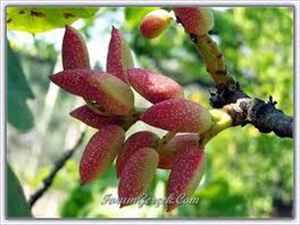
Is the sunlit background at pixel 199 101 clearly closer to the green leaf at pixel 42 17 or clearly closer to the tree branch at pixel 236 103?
the green leaf at pixel 42 17

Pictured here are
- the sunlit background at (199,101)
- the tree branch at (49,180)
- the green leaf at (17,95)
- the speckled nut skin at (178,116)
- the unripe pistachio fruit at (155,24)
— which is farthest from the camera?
the sunlit background at (199,101)

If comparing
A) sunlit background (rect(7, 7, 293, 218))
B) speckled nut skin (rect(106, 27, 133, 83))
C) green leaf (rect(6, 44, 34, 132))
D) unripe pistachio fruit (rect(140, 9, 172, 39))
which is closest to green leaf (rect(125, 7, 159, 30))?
sunlit background (rect(7, 7, 293, 218))

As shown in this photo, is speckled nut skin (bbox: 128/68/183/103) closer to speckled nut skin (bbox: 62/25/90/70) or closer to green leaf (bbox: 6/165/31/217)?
speckled nut skin (bbox: 62/25/90/70)

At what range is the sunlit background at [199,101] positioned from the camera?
1509 mm

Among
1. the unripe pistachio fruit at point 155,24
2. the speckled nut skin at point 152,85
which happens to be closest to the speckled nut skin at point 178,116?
the speckled nut skin at point 152,85

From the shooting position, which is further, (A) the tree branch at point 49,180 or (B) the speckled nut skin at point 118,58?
(A) the tree branch at point 49,180

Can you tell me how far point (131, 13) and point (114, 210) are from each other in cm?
41

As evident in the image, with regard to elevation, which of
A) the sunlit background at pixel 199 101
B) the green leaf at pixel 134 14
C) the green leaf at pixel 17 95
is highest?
the green leaf at pixel 134 14

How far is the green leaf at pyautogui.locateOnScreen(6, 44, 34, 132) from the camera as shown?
3.78 feet

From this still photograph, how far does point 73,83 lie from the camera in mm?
694

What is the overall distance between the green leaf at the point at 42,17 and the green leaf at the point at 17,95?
0.30ft

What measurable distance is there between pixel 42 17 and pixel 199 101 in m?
1.00

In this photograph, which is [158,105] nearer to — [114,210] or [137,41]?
[114,210]
